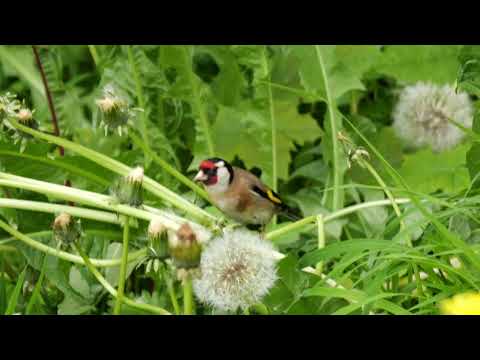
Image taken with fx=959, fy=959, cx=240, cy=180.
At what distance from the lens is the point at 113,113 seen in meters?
1.97

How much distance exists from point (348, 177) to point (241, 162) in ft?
1.19

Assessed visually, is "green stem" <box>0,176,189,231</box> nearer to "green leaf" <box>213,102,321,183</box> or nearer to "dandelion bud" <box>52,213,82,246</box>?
"dandelion bud" <box>52,213,82,246</box>

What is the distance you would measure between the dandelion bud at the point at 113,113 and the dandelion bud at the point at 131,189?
0.50 ft

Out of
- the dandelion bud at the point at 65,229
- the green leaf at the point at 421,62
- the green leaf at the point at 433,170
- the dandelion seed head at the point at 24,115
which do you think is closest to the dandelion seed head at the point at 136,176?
the dandelion bud at the point at 65,229

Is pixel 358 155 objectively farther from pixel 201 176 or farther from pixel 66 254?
pixel 66 254

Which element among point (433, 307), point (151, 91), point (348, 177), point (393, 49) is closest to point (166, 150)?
point (151, 91)

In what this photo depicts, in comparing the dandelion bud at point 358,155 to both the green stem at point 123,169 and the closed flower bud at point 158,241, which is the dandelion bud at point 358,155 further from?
the closed flower bud at point 158,241

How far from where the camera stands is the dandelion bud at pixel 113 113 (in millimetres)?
1957

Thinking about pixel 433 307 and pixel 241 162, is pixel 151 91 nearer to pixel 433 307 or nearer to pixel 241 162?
pixel 241 162

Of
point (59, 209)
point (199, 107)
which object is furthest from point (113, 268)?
point (199, 107)

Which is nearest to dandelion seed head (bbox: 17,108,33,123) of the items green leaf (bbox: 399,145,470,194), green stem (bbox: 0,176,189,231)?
green stem (bbox: 0,176,189,231)

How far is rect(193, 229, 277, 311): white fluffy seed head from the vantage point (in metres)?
1.72

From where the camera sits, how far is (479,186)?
205 cm

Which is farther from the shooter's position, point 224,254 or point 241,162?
point 241,162
